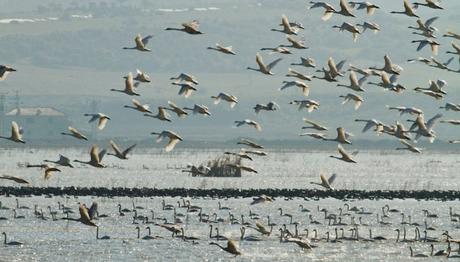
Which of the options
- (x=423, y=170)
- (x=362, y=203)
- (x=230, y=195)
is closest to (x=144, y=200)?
(x=230, y=195)

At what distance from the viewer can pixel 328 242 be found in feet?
194

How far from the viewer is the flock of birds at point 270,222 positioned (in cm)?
5941

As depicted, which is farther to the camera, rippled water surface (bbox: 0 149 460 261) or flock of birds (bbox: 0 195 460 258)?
flock of birds (bbox: 0 195 460 258)

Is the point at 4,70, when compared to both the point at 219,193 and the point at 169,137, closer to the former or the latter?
the point at 169,137

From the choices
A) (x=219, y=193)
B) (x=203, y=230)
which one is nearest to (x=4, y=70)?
(x=203, y=230)

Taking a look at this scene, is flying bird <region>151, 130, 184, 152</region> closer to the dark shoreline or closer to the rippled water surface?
the rippled water surface

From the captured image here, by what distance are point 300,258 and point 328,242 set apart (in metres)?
5.36

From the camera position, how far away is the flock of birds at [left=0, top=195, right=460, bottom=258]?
59406 mm

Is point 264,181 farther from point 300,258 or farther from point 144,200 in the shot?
point 300,258

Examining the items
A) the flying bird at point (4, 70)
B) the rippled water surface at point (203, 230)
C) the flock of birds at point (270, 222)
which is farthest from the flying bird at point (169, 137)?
the flying bird at point (4, 70)

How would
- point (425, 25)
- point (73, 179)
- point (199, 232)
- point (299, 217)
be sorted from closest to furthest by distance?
point (425, 25) → point (199, 232) → point (299, 217) → point (73, 179)

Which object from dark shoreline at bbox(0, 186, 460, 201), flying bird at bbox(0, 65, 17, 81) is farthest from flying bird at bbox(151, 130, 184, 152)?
dark shoreline at bbox(0, 186, 460, 201)

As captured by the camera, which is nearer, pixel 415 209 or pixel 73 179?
pixel 415 209

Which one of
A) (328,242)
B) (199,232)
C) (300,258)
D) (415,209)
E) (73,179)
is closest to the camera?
(300,258)
